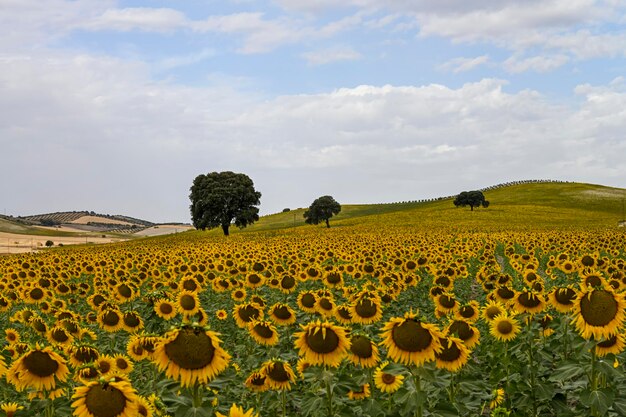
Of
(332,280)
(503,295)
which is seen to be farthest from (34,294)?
(503,295)

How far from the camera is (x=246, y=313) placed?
9.66m

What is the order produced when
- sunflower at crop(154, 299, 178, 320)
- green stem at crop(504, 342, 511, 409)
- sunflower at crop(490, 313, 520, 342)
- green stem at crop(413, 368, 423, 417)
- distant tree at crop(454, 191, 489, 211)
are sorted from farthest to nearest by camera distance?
distant tree at crop(454, 191, 489, 211) < sunflower at crop(154, 299, 178, 320) < sunflower at crop(490, 313, 520, 342) < green stem at crop(504, 342, 511, 409) < green stem at crop(413, 368, 423, 417)

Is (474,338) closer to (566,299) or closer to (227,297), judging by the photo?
(566,299)

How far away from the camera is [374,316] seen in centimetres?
882

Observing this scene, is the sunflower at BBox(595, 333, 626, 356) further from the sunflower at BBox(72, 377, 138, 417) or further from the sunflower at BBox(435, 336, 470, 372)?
the sunflower at BBox(72, 377, 138, 417)

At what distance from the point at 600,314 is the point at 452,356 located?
5.52ft

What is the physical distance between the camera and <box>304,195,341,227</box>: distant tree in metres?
103

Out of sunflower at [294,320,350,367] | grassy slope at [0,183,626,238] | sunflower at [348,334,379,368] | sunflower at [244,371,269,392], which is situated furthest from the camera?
grassy slope at [0,183,626,238]

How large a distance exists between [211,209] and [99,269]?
55.8m

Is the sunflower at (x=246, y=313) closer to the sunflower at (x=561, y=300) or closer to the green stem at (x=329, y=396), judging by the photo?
the green stem at (x=329, y=396)

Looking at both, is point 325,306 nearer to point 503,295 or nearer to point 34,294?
point 503,295

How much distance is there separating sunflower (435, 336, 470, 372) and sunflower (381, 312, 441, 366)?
3.11ft

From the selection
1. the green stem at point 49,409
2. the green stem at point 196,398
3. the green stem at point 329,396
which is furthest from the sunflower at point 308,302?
the green stem at point 196,398

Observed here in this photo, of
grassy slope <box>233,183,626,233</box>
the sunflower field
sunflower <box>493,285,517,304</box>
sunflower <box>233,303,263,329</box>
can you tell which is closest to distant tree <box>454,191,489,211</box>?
grassy slope <box>233,183,626,233</box>
